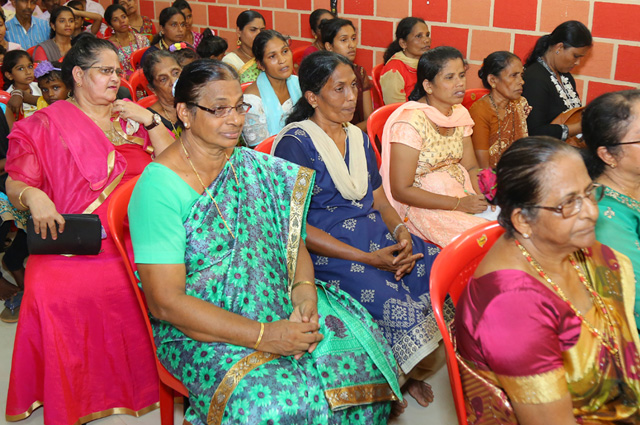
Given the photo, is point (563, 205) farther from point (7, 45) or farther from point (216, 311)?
point (7, 45)

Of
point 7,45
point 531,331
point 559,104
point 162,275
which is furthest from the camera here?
point 7,45

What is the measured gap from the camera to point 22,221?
2.57 m

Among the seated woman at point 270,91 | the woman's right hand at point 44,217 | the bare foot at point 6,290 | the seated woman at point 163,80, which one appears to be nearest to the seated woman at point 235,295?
the woman's right hand at point 44,217

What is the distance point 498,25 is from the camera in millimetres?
3982

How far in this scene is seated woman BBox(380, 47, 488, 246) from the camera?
8.84ft

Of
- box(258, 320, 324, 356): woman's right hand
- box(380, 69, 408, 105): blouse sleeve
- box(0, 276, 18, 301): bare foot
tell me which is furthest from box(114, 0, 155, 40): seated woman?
box(258, 320, 324, 356): woman's right hand

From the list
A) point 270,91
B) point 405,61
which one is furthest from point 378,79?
point 270,91

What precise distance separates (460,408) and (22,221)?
197 centimetres

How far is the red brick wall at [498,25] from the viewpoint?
3.55 metres

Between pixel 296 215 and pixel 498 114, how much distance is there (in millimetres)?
1670

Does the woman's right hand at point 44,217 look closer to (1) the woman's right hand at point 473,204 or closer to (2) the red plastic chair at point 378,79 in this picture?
(1) the woman's right hand at point 473,204

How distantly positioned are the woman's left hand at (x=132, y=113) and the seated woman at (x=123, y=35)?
3.11 metres

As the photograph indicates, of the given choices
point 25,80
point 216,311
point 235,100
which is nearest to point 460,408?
point 216,311

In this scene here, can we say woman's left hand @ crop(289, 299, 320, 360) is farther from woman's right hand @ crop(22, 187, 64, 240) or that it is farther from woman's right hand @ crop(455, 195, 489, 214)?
woman's right hand @ crop(455, 195, 489, 214)
